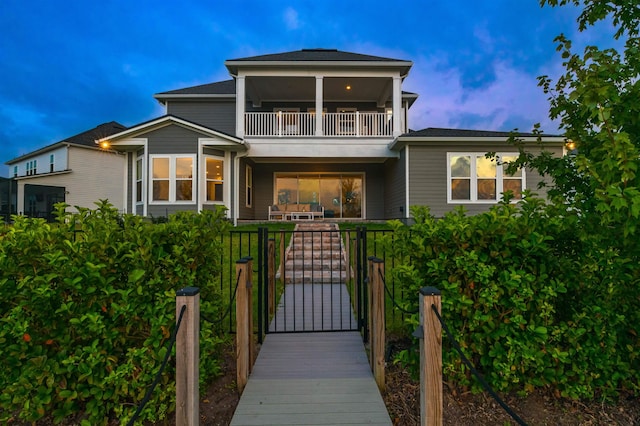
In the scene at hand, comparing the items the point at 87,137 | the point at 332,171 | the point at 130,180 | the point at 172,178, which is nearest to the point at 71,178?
the point at 87,137

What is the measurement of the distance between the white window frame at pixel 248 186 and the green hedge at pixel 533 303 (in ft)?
41.0

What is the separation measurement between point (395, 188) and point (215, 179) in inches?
291

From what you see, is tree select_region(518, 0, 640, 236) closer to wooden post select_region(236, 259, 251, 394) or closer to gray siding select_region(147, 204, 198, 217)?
wooden post select_region(236, 259, 251, 394)

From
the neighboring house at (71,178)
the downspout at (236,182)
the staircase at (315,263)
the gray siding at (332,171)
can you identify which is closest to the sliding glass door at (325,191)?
the gray siding at (332,171)

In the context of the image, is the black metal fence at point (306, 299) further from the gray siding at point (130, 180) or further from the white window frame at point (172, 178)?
the gray siding at point (130, 180)

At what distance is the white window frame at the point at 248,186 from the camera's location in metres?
14.6

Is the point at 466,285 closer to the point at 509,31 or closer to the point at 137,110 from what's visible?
the point at 509,31

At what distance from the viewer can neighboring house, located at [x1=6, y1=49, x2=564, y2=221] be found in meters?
12.2

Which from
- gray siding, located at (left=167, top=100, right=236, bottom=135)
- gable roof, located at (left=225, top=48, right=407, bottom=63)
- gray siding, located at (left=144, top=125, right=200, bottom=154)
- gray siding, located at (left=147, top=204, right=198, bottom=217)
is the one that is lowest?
gray siding, located at (left=147, top=204, right=198, bottom=217)

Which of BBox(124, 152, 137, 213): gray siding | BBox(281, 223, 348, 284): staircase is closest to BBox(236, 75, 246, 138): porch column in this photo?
BBox(124, 152, 137, 213): gray siding

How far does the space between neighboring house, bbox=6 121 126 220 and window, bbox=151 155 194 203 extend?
33.6 ft

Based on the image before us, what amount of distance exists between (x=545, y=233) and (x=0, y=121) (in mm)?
144500

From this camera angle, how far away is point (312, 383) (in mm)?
3201

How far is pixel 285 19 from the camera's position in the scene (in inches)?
2589
